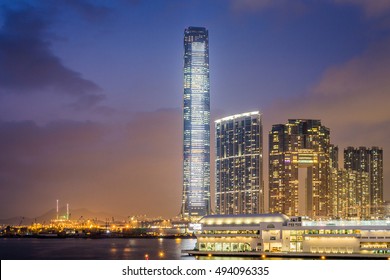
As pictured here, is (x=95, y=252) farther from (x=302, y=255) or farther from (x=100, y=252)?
(x=302, y=255)

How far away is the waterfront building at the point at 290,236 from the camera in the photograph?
51.1m

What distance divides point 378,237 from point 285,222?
812 cm

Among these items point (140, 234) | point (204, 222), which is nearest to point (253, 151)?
point (140, 234)

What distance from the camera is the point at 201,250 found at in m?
57.4

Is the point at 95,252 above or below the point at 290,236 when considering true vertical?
below

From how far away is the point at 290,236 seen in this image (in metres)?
54.3

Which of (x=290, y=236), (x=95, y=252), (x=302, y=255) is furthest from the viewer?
(x=95, y=252)

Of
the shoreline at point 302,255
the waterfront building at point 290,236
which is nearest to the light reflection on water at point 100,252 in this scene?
the shoreline at point 302,255

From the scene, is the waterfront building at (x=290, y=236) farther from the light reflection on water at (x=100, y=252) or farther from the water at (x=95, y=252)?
the water at (x=95, y=252)

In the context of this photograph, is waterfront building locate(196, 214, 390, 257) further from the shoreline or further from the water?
the water

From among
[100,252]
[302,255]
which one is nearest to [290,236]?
[302,255]

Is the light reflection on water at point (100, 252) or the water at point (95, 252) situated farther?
the water at point (95, 252)
